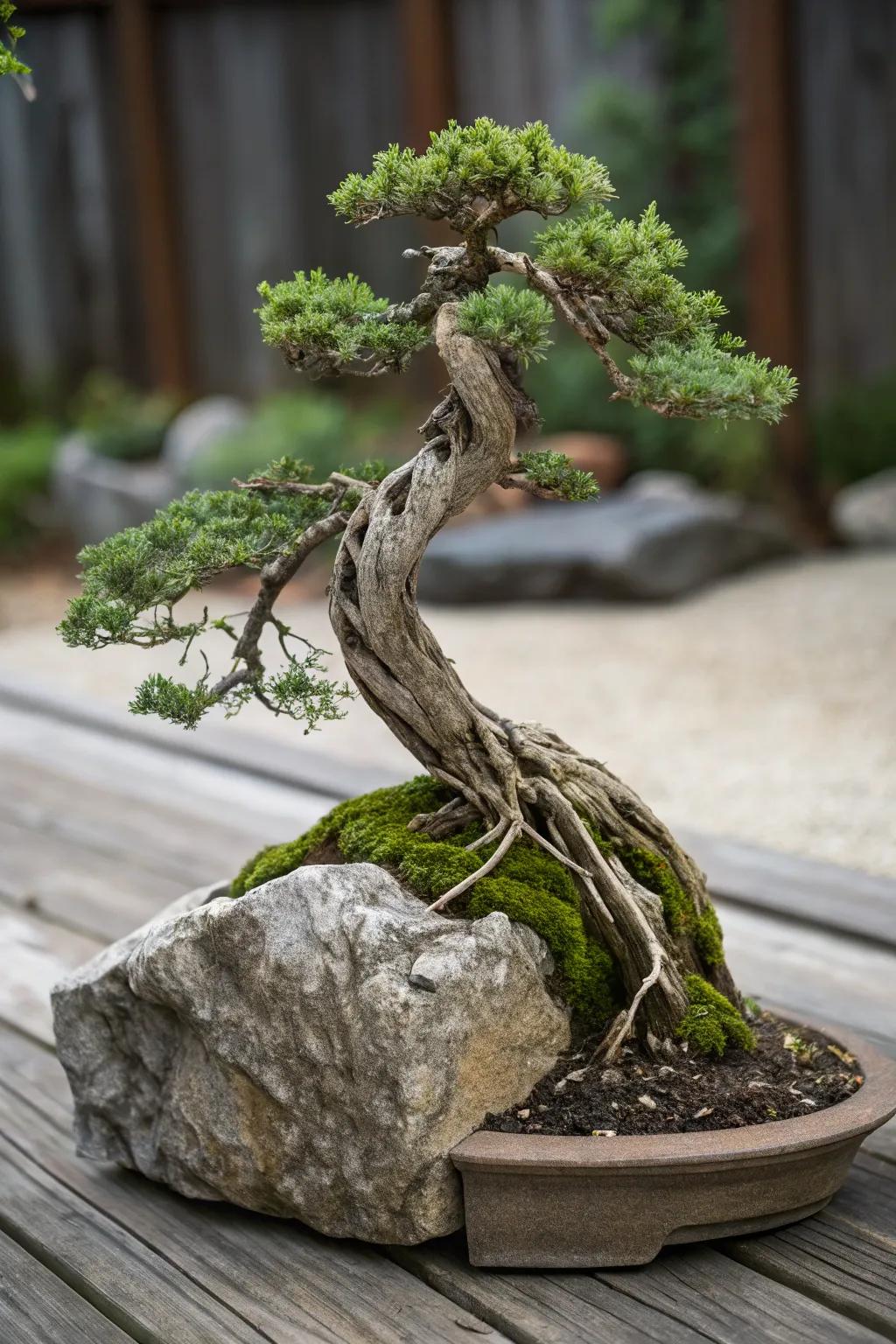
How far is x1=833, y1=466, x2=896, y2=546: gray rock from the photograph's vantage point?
233 inches

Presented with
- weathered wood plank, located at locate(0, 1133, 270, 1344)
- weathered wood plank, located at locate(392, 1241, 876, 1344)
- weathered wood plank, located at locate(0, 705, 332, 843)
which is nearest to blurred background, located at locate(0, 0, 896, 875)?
weathered wood plank, located at locate(0, 705, 332, 843)

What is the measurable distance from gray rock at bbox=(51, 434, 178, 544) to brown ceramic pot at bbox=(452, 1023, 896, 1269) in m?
5.22

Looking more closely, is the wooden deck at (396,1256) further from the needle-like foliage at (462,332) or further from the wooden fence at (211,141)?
the wooden fence at (211,141)

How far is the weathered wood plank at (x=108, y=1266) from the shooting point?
1.76 meters

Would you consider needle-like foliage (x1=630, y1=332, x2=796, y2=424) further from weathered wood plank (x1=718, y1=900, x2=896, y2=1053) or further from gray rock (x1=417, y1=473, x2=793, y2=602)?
gray rock (x1=417, y1=473, x2=793, y2=602)

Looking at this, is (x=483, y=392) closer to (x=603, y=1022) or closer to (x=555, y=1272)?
(x=603, y=1022)

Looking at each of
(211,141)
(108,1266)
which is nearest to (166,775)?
(108,1266)

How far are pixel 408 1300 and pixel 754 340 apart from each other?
5280 mm

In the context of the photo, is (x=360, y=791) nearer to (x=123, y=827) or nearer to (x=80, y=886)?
(x=123, y=827)

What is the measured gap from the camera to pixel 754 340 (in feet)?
20.9

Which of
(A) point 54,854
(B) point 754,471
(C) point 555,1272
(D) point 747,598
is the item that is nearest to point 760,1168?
(C) point 555,1272

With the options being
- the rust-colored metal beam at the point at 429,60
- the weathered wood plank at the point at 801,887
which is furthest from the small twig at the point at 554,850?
the rust-colored metal beam at the point at 429,60

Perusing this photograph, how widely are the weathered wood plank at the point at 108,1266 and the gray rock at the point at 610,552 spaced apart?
3863 mm

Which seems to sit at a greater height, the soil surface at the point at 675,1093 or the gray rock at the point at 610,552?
the gray rock at the point at 610,552
